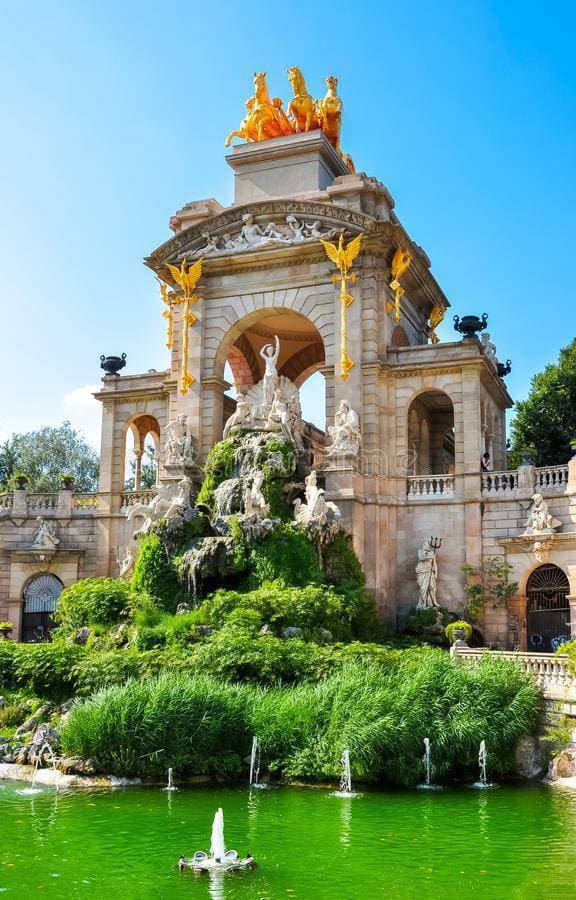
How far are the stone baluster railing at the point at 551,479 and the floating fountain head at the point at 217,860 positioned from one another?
16529mm

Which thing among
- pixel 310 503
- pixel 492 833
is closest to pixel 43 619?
pixel 310 503

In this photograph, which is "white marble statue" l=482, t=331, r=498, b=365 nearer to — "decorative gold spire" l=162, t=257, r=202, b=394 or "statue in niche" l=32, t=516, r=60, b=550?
"decorative gold spire" l=162, t=257, r=202, b=394

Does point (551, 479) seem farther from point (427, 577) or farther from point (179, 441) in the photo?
point (179, 441)

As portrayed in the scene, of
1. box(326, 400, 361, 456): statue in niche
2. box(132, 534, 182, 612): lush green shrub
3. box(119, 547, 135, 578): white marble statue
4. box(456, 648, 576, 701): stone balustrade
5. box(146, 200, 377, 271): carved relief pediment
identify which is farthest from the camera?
box(146, 200, 377, 271): carved relief pediment

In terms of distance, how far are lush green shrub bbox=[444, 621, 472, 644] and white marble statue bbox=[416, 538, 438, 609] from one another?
222cm

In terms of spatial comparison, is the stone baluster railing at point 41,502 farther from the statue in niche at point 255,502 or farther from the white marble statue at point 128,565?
the statue in niche at point 255,502

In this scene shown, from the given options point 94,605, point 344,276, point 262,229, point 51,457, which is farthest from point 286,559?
point 51,457

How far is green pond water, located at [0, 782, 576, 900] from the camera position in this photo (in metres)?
12.0

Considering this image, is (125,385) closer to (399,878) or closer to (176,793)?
(176,793)

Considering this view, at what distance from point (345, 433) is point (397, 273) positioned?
17.9 feet

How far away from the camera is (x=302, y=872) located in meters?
12.5

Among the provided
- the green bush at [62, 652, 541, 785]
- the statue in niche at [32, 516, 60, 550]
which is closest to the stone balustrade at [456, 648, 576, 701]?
the green bush at [62, 652, 541, 785]

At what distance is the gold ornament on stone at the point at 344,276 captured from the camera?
29.1 metres

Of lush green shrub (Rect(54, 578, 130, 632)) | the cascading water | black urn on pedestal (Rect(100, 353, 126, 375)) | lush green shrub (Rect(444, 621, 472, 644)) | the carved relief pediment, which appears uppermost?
the carved relief pediment
